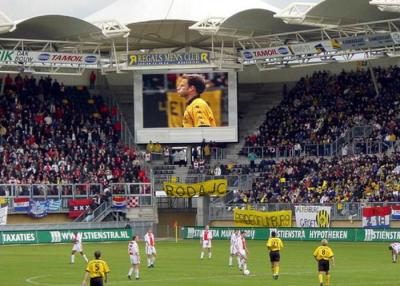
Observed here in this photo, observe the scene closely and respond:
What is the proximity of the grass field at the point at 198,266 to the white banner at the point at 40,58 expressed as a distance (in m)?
11.1

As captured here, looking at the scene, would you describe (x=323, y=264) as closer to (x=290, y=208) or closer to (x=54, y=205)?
(x=290, y=208)

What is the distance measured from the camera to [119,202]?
7156cm

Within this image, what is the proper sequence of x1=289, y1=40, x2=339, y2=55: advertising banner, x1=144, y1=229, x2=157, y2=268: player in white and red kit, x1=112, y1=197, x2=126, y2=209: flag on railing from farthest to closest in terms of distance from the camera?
x1=112, y1=197, x2=126, y2=209: flag on railing, x1=289, y1=40, x2=339, y2=55: advertising banner, x1=144, y1=229, x2=157, y2=268: player in white and red kit

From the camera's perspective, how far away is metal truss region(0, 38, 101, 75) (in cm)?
6875

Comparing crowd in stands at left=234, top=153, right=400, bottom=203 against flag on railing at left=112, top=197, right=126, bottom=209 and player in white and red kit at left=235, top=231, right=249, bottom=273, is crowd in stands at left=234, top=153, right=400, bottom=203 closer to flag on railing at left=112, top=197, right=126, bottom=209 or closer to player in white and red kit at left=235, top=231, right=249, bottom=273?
flag on railing at left=112, top=197, right=126, bottom=209

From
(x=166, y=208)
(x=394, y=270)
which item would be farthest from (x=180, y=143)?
(x=394, y=270)

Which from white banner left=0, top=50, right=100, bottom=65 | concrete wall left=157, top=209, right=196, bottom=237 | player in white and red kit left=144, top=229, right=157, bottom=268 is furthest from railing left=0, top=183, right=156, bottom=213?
player in white and red kit left=144, top=229, right=157, bottom=268

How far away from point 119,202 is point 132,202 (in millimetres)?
1006

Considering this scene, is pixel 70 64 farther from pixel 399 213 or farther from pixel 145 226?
pixel 399 213

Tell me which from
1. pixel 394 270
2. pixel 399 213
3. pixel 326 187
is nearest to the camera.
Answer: pixel 394 270

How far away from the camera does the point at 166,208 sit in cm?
7544

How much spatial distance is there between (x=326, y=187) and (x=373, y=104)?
27.2ft

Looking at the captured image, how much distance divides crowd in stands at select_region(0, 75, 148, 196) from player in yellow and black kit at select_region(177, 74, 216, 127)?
4.48m

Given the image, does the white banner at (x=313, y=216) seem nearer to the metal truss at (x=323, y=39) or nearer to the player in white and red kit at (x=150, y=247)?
the metal truss at (x=323, y=39)
